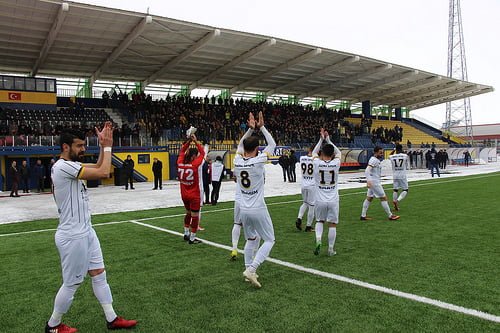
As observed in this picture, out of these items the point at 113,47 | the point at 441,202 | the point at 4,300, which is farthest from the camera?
the point at 113,47

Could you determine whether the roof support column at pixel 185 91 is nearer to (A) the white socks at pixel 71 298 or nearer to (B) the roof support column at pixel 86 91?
(B) the roof support column at pixel 86 91

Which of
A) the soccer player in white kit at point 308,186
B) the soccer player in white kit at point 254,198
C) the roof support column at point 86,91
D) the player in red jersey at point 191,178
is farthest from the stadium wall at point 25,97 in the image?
the soccer player in white kit at point 254,198

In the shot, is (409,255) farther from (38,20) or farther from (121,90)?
(121,90)

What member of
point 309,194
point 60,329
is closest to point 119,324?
point 60,329

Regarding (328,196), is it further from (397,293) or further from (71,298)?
(71,298)

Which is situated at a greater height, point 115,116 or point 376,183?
point 115,116

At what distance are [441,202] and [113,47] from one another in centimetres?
2491

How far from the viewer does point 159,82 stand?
39.9m

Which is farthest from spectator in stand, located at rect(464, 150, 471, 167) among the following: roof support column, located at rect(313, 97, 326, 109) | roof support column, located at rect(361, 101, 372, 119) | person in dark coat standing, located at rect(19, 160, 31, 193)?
person in dark coat standing, located at rect(19, 160, 31, 193)

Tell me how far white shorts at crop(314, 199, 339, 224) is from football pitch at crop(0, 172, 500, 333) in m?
0.68

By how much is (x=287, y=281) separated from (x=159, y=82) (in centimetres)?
3664

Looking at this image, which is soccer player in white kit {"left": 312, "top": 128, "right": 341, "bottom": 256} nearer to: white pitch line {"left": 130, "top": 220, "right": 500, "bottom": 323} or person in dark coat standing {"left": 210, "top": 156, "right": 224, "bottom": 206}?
white pitch line {"left": 130, "top": 220, "right": 500, "bottom": 323}

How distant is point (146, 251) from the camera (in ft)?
26.4

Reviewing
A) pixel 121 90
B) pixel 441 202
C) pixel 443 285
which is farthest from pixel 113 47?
pixel 443 285
